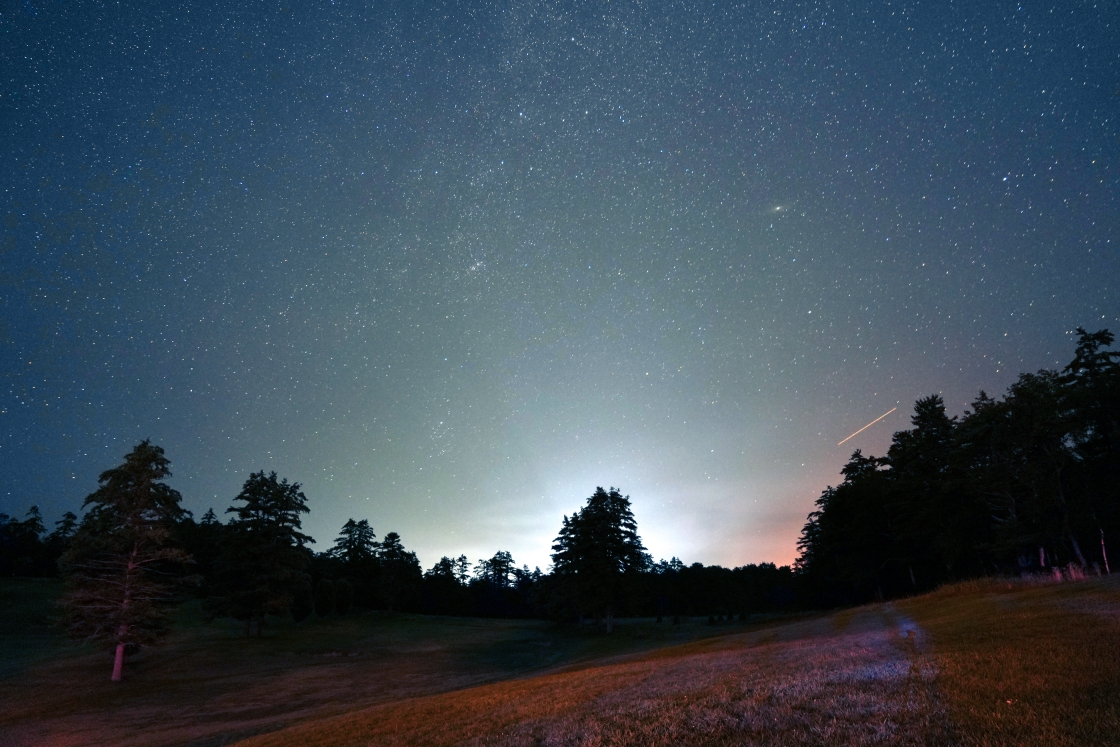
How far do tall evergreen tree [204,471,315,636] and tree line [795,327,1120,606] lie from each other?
62980mm

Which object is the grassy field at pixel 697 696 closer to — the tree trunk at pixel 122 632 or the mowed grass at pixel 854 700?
the mowed grass at pixel 854 700

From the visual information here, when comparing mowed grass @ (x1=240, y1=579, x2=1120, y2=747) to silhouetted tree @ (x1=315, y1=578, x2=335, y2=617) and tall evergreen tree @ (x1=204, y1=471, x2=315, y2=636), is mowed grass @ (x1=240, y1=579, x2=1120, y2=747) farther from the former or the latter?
silhouetted tree @ (x1=315, y1=578, x2=335, y2=617)

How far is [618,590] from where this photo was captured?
218ft

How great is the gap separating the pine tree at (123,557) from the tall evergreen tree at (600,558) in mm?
39734

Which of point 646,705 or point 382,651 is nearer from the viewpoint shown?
point 646,705

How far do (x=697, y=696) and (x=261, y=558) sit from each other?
6022cm

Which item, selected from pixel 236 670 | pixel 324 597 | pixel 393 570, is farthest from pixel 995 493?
pixel 393 570

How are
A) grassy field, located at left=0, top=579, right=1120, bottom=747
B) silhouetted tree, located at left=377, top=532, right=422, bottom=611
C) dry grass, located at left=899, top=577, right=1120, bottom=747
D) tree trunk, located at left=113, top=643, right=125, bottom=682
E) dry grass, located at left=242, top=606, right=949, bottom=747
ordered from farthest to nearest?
1. silhouetted tree, located at left=377, top=532, right=422, bottom=611
2. tree trunk, located at left=113, top=643, right=125, bottom=682
3. dry grass, located at left=242, top=606, right=949, bottom=747
4. grassy field, located at left=0, top=579, right=1120, bottom=747
5. dry grass, located at left=899, top=577, right=1120, bottom=747

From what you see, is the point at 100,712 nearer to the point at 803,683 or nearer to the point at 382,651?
the point at 382,651

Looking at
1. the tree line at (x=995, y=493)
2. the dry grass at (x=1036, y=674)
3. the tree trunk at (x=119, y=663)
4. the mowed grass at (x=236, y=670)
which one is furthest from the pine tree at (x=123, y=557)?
the tree line at (x=995, y=493)

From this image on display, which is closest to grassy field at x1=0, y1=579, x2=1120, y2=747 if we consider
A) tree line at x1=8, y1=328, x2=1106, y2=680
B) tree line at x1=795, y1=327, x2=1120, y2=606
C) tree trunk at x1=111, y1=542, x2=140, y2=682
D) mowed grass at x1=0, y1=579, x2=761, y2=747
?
mowed grass at x1=0, y1=579, x2=761, y2=747

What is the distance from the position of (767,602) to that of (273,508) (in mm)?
110750

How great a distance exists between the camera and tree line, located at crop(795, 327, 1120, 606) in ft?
155

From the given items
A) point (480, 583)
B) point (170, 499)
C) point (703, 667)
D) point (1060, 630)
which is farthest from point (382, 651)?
point (480, 583)
